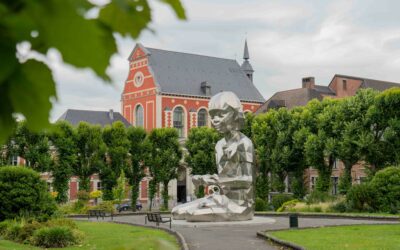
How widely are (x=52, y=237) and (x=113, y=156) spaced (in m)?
26.2

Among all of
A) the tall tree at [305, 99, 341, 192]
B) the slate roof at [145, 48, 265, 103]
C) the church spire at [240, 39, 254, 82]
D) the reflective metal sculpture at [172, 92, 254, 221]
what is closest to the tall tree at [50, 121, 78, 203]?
the tall tree at [305, 99, 341, 192]

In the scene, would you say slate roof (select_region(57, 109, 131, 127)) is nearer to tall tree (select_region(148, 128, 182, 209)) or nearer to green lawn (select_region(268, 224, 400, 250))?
tall tree (select_region(148, 128, 182, 209))

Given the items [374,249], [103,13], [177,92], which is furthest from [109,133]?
[103,13]

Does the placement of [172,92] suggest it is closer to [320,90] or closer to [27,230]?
[320,90]

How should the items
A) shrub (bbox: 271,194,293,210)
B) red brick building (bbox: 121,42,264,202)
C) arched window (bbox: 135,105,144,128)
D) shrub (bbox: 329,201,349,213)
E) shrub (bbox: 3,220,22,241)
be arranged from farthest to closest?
arched window (bbox: 135,105,144,128) → red brick building (bbox: 121,42,264,202) → shrub (bbox: 271,194,293,210) → shrub (bbox: 329,201,349,213) → shrub (bbox: 3,220,22,241)

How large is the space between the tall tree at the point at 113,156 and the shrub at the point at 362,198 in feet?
59.9

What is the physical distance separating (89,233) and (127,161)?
78.1 feet

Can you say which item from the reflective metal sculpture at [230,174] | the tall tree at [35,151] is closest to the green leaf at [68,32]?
the reflective metal sculpture at [230,174]

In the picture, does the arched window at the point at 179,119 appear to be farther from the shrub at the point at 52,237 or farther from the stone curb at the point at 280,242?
the shrub at the point at 52,237

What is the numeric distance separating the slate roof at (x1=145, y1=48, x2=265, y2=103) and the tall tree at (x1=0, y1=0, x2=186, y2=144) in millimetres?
58573

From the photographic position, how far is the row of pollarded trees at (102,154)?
3694 cm

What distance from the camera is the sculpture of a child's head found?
2125 centimetres

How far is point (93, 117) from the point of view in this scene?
203 feet

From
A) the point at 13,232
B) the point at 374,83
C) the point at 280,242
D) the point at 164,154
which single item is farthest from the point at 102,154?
the point at 374,83
